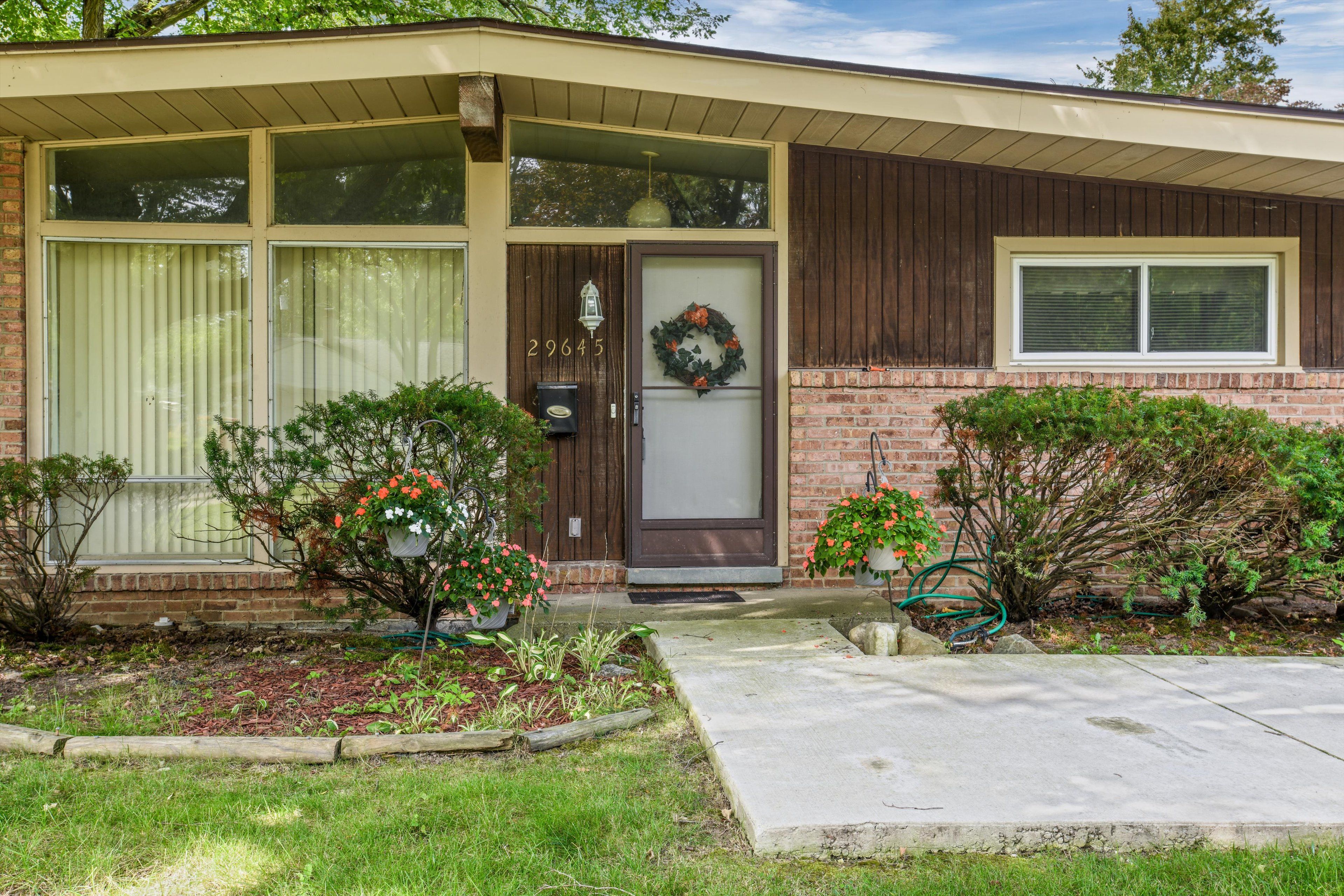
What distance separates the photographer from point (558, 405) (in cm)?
545

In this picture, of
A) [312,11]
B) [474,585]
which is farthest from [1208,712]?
[312,11]

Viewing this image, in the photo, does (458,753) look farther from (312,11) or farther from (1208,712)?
(312,11)

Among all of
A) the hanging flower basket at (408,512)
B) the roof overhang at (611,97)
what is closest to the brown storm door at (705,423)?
the roof overhang at (611,97)

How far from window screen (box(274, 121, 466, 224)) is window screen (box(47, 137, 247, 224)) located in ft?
0.88

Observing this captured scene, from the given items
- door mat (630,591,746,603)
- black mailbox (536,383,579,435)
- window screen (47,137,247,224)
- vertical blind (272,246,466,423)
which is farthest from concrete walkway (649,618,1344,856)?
window screen (47,137,247,224)

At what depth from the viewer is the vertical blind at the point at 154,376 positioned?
5.29 metres

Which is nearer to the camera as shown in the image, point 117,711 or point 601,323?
point 117,711

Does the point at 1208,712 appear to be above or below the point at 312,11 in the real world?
below

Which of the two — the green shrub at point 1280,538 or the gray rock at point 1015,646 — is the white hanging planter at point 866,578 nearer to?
the gray rock at point 1015,646

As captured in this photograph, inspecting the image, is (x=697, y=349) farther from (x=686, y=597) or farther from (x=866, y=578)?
(x=866, y=578)

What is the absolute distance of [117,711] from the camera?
329cm

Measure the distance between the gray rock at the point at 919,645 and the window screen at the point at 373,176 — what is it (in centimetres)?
341

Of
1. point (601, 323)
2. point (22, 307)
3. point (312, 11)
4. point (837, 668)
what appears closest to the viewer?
point (837, 668)

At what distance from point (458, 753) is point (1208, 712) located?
251 cm
